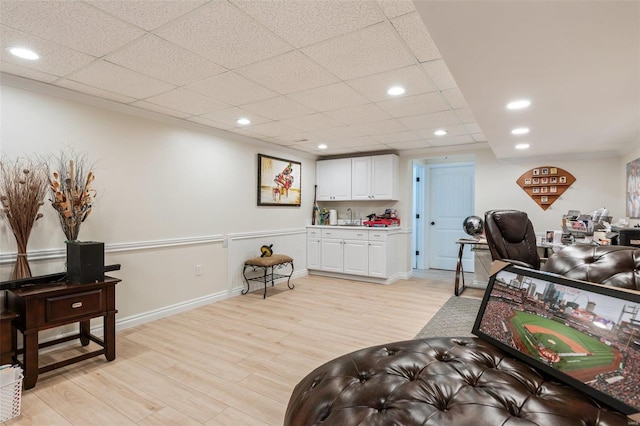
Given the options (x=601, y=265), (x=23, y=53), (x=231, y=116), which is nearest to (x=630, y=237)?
(x=601, y=265)

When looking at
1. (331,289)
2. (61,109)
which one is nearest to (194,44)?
(61,109)

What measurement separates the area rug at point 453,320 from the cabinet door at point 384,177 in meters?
2.03

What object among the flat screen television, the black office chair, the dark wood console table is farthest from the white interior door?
the dark wood console table

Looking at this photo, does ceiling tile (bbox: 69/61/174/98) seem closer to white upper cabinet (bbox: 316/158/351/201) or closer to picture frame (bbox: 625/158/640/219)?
white upper cabinet (bbox: 316/158/351/201)

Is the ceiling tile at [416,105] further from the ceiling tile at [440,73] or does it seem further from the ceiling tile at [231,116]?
the ceiling tile at [231,116]

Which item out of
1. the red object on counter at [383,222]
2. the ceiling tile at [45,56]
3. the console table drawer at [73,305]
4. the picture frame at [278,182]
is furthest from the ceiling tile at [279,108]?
the red object on counter at [383,222]

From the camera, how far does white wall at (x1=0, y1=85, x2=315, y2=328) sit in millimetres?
2791

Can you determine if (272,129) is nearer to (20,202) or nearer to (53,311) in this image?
(20,202)

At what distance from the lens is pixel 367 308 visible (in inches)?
160

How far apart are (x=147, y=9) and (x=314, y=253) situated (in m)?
4.75

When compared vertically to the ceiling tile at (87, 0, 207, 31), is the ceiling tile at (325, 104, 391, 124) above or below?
above

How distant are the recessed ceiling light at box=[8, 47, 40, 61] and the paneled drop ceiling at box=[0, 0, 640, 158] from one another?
58 millimetres

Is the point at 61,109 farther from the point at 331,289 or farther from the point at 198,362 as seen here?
the point at 331,289

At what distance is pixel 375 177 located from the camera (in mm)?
5762
